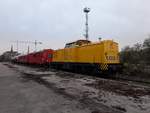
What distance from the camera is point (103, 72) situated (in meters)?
21.6

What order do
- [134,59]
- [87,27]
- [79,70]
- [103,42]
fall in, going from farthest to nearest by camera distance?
1. [87,27]
2. [79,70]
3. [134,59]
4. [103,42]

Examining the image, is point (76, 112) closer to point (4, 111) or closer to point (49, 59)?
point (4, 111)

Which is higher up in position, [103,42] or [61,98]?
[103,42]

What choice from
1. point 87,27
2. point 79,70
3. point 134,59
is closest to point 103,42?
point 134,59

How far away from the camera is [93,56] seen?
22.0m

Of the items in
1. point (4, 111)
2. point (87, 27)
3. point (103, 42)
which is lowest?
point (4, 111)

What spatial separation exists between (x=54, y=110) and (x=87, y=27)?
1680 inches

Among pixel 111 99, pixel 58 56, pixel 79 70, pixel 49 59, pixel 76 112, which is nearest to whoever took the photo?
pixel 76 112

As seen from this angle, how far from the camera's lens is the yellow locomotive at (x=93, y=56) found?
20750 millimetres

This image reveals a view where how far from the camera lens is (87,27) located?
49750 millimetres

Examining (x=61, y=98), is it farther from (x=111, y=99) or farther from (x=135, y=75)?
(x=135, y=75)

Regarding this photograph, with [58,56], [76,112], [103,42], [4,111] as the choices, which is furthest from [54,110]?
[58,56]

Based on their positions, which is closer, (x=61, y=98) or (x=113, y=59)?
(x=61, y=98)

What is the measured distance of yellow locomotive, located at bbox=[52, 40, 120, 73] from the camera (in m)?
20.8
